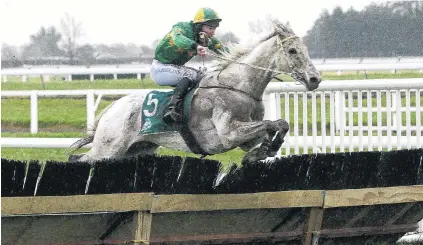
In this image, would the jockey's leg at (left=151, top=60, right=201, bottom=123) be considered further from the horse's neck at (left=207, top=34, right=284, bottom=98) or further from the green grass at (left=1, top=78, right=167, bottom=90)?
the green grass at (left=1, top=78, right=167, bottom=90)

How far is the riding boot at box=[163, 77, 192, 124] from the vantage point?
27.0 ft

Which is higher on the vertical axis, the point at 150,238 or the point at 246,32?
the point at 150,238

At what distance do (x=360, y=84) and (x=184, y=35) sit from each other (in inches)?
51.8

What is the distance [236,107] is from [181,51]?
682 mm

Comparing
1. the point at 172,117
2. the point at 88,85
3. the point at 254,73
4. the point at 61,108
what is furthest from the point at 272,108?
the point at 88,85

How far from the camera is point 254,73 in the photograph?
821cm

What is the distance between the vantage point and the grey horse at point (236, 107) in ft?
25.7

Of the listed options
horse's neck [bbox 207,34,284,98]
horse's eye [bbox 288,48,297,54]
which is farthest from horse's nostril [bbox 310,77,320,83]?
horse's neck [bbox 207,34,284,98]

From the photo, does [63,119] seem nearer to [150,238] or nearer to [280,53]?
[280,53]

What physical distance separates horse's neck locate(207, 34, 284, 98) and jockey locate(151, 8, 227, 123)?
0.28 metres

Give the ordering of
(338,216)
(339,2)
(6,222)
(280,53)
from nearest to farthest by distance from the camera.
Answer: (6,222)
(338,216)
(280,53)
(339,2)

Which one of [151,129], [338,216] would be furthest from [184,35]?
[338,216]

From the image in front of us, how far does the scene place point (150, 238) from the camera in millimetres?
5801

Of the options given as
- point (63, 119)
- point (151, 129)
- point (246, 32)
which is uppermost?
point (151, 129)
